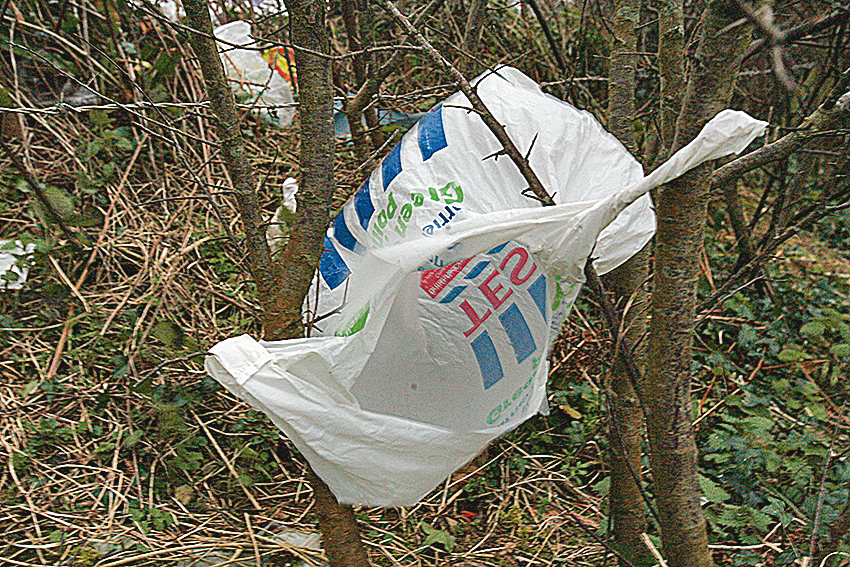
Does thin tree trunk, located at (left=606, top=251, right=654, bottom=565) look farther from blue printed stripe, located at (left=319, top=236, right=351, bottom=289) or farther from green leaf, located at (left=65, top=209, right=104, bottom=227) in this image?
green leaf, located at (left=65, top=209, right=104, bottom=227)

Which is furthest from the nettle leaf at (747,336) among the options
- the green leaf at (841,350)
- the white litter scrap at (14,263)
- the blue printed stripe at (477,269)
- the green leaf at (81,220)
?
the white litter scrap at (14,263)

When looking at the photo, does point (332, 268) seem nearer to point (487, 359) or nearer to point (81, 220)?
point (487, 359)

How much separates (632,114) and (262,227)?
0.67m

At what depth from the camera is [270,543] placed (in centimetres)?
120

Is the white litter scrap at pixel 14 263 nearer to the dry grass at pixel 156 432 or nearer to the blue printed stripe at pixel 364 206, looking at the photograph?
the dry grass at pixel 156 432

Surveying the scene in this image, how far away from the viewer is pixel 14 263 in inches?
65.0

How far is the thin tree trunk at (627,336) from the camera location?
105 cm

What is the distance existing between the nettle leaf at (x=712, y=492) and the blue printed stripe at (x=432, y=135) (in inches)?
34.2

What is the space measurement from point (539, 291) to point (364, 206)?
35cm

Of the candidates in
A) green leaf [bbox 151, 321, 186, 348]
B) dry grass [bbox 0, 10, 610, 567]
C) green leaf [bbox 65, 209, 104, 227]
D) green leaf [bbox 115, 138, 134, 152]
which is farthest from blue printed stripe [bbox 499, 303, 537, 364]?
green leaf [bbox 115, 138, 134, 152]

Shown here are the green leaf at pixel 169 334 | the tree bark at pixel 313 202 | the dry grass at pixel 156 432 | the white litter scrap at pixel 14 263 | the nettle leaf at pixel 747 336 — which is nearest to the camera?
the tree bark at pixel 313 202

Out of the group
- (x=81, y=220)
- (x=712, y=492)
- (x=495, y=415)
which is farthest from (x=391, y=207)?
(x=81, y=220)

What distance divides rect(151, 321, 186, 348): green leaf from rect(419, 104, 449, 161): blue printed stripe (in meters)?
0.73

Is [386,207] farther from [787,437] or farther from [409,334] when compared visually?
[787,437]
